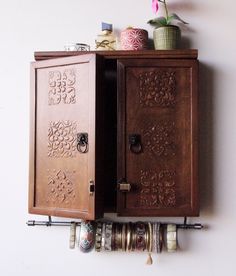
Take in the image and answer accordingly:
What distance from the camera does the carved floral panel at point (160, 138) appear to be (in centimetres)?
125

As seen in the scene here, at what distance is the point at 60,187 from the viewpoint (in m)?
1.25

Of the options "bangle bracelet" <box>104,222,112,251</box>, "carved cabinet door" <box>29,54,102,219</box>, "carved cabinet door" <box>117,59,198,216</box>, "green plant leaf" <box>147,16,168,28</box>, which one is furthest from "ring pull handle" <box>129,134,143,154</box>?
Answer: "green plant leaf" <box>147,16,168,28</box>

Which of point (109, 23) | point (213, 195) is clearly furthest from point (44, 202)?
point (109, 23)

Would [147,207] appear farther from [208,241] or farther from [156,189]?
[208,241]

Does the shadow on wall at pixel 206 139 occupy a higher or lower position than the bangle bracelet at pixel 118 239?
higher

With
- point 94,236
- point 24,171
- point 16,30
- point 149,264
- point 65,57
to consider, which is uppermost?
point 16,30

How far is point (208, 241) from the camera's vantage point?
1374mm

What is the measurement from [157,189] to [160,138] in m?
0.19

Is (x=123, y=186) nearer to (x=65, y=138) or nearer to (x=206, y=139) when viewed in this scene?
(x=65, y=138)

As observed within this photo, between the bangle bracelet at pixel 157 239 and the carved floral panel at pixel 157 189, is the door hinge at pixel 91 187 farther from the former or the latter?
the bangle bracelet at pixel 157 239

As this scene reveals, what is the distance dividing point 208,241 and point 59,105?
2.64 ft

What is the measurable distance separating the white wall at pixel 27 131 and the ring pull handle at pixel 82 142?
33 centimetres

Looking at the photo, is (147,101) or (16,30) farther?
(16,30)

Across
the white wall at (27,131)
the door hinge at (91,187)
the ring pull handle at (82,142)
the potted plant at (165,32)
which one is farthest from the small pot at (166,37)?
the door hinge at (91,187)
